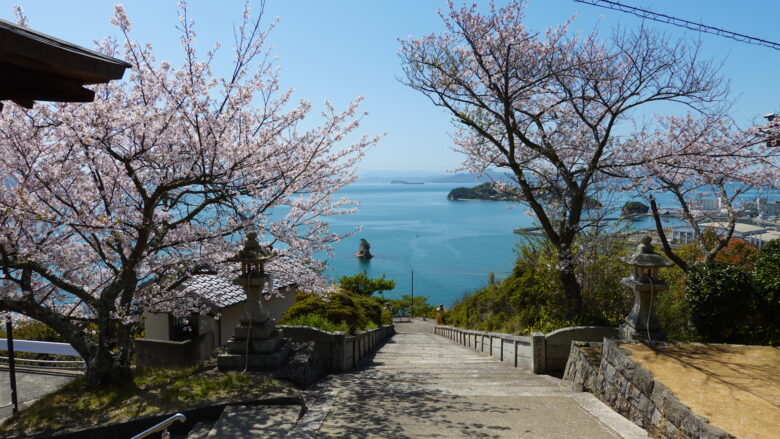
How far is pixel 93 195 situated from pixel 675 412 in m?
7.98

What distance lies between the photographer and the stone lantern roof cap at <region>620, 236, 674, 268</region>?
7.43 meters

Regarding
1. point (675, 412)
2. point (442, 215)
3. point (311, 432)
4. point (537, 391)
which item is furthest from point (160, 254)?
point (442, 215)

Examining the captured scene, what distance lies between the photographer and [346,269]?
223 ft

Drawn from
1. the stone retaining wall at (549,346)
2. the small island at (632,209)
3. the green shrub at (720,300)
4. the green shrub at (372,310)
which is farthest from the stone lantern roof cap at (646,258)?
the green shrub at (372,310)

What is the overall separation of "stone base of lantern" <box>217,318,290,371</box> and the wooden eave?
194 inches

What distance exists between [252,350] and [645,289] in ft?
19.8

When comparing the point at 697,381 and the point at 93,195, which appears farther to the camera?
the point at 93,195

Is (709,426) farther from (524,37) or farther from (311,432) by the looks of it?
(524,37)

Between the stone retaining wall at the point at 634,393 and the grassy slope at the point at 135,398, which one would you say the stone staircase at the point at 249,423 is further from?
the stone retaining wall at the point at 634,393

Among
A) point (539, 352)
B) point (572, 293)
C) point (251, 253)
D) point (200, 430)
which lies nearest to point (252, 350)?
point (251, 253)

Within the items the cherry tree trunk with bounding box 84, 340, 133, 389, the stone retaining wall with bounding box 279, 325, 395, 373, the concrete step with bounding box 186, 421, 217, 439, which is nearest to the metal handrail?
the concrete step with bounding box 186, 421, 217, 439

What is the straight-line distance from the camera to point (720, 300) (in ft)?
24.9

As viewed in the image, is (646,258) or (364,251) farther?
(364,251)

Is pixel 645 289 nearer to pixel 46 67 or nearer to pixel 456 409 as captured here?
pixel 456 409
